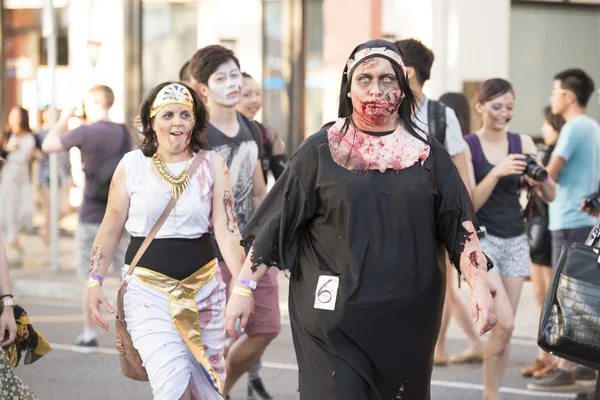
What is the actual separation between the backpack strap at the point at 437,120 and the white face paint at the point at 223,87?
1182 mm

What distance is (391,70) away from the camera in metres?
4.31

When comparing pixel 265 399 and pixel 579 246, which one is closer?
pixel 579 246

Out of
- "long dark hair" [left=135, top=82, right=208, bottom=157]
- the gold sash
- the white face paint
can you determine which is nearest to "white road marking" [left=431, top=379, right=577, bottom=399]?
the white face paint

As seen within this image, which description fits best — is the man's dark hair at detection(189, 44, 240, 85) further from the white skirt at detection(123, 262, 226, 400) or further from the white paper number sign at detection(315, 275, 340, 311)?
the white paper number sign at detection(315, 275, 340, 311)

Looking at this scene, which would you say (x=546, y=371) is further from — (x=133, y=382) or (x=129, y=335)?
(x=129, y=335)

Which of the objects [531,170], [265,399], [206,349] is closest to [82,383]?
[265,399]

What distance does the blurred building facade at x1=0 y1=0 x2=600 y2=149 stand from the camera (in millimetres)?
14188

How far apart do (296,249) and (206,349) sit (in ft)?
3.71

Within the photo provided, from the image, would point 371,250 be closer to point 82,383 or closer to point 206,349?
point 206,349

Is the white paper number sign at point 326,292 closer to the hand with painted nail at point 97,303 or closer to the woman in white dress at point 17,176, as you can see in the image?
the hand with painted nail at point 97,303

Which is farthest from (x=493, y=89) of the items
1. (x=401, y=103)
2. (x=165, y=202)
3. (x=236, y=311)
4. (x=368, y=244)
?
(x=236, y=311)

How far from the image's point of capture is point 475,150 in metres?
6.99

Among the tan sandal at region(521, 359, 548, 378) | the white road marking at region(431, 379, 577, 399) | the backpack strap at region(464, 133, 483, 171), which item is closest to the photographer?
the backpack strap at region(464, 133, 483, 171)

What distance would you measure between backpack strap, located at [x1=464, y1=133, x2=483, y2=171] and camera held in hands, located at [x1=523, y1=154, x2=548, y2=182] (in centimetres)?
36
